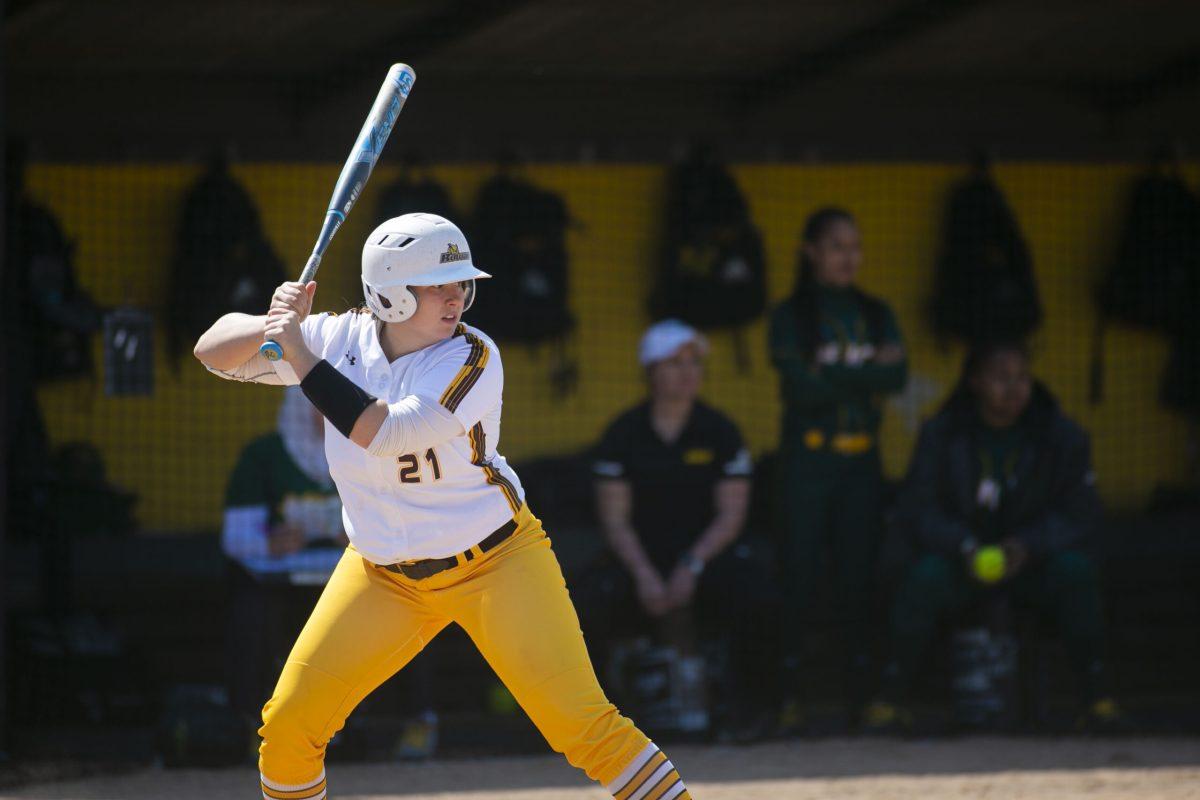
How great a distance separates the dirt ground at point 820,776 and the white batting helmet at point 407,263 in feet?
6.44

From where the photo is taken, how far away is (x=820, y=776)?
212 inches

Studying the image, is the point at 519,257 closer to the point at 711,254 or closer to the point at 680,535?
the point at 711,254

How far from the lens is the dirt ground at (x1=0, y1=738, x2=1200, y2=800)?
5.14m

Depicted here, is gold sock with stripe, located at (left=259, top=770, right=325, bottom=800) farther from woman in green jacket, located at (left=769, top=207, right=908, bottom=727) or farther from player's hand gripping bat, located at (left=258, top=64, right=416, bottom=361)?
woman in green jacket, located at (left=769, top=207, right=908, bottom=727)

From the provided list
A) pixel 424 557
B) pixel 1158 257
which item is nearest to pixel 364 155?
pixel 424 557

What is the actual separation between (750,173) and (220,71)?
235 cm

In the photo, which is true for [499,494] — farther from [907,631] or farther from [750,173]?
[750,173]

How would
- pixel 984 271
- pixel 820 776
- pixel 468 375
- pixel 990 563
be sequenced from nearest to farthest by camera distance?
pixel 468 375 → pixel 820 776 → pixel 990 563 → pixel 984 271

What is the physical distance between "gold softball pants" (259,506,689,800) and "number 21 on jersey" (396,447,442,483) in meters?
0.22

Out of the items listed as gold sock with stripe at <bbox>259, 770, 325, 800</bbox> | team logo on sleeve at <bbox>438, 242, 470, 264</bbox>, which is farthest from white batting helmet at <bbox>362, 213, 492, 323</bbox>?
gold sock with stripe at <bbox>259, 770, 325, 800</bbox>

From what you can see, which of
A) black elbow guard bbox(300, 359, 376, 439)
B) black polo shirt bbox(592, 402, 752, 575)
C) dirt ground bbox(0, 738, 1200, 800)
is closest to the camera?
black elbow guard bbox(300, 359, 376, 439)

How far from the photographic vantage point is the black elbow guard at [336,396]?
3.54 metres

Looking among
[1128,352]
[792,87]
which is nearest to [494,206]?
[792,87]

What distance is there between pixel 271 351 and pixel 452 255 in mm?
444
